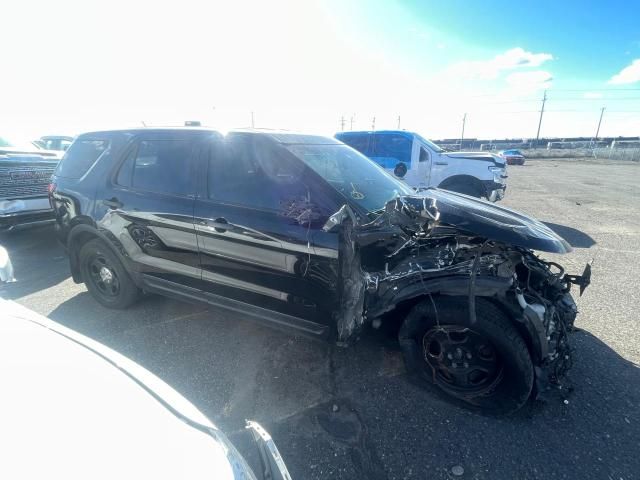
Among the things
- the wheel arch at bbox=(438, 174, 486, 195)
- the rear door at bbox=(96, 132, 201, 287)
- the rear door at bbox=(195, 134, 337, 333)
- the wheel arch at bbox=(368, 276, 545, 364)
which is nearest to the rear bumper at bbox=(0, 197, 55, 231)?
the rear door at bbox=(96, 132, 201, 287)

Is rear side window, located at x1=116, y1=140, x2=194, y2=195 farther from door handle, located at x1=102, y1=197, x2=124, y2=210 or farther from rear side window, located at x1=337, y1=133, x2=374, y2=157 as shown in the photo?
rear side window, located at x1=337, y1=133, x2=374, y2=157

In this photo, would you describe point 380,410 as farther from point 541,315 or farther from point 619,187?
point 619,187

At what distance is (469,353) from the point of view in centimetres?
228

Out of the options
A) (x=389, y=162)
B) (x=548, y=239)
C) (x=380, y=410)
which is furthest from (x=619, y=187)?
(x=380, y=410)

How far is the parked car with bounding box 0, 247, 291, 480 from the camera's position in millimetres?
1002

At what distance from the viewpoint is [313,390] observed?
8.13 ft

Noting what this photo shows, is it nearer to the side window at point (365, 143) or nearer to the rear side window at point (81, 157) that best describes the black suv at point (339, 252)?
the rear side window at point (81, 157)

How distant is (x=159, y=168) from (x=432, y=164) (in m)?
7.17

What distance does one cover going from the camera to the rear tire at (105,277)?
347 cm

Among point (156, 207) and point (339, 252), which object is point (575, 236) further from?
point (156, 207)

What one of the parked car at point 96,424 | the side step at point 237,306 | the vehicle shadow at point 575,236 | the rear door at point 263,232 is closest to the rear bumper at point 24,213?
the side step at point 237,306

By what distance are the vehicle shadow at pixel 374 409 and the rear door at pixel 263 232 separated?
0.48 meters

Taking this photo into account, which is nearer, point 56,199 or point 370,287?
point 370,287

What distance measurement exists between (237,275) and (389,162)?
6901mm
